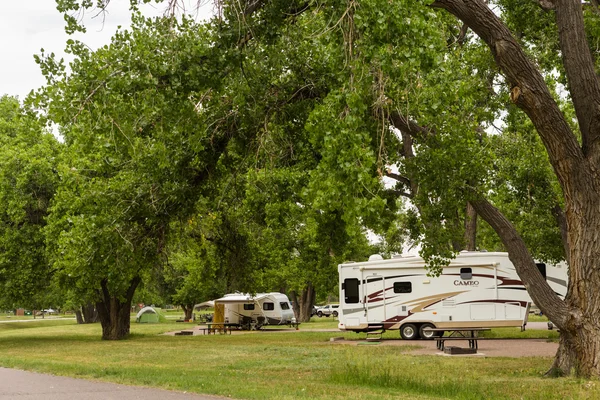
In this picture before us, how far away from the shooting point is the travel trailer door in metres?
25.9

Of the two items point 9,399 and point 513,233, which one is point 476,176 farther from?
point 9,399

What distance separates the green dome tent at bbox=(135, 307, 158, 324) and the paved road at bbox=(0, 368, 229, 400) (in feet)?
156

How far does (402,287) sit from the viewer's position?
25703 mm

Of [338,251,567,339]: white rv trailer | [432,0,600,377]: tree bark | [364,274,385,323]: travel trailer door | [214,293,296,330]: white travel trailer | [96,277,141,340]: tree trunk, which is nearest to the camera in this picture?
[432,0,600,377]: tree bark

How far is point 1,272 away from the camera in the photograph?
84.5 ft

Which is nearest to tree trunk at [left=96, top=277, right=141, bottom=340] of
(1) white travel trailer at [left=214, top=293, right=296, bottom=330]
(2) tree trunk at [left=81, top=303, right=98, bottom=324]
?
(1) white travel trailer at [left=214, top=293, right=296, bottom=330]

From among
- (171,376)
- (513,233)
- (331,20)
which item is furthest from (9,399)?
(513,233)

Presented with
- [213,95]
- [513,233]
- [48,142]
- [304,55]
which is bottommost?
[513,233]

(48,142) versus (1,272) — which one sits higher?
(48,142)

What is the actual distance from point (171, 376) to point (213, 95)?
492 centimetres

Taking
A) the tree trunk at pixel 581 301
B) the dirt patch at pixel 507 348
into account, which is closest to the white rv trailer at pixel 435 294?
the dirt patch at pixel 507 348

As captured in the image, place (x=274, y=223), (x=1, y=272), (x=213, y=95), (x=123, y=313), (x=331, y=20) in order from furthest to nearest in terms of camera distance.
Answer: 1. (x=123, y=313)
2. (x=1, y=272)
3. (x=274, y=223)
4. (x=213, y=95)
5. (x=331, y=20)

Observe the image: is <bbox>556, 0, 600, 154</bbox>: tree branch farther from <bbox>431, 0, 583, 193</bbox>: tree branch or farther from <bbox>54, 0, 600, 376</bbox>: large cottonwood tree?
<bbox>431, 0, 583, 193</bbox>: tree branch

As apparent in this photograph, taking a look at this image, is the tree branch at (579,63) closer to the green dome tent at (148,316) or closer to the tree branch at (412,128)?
the tree branch at (412,128)
